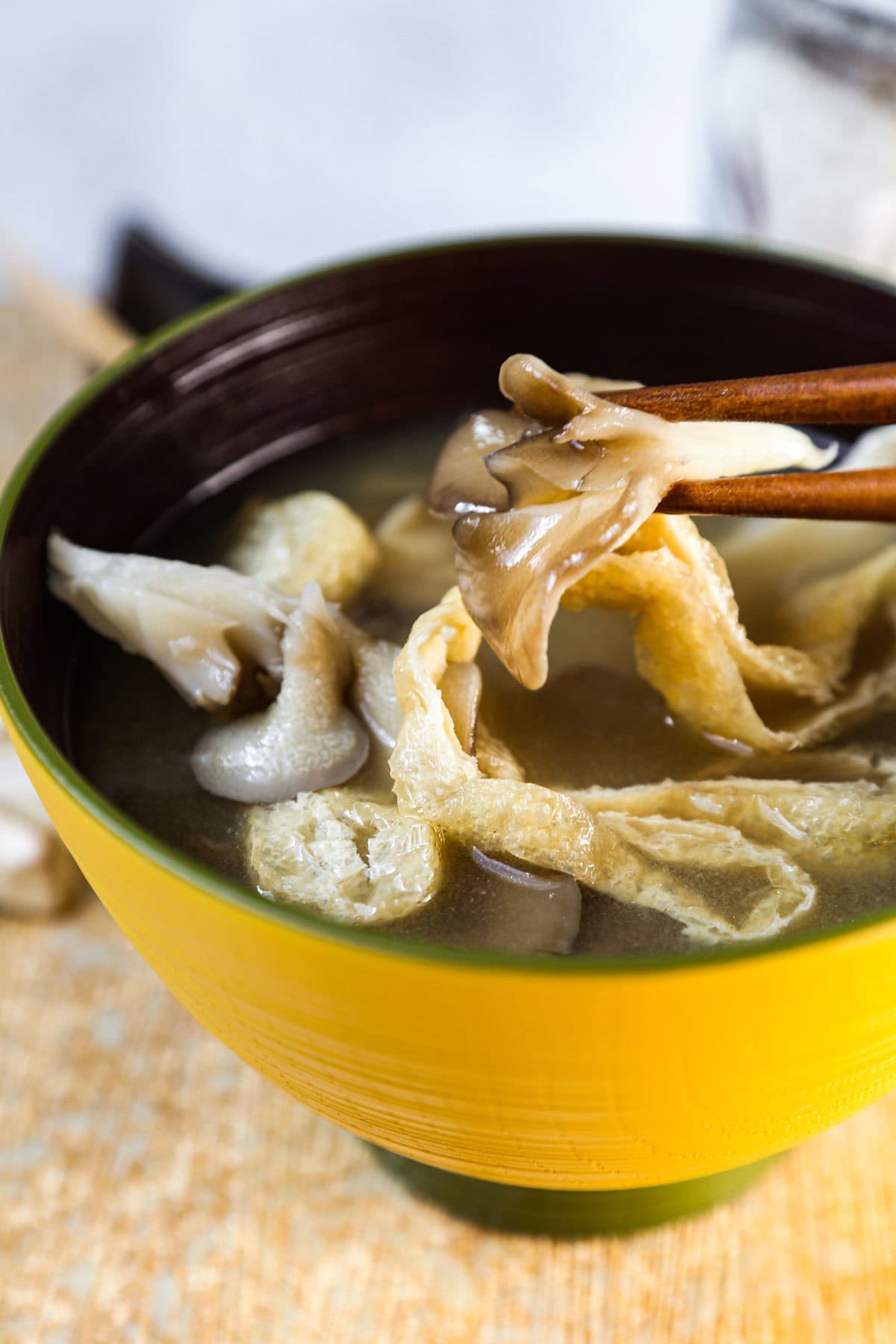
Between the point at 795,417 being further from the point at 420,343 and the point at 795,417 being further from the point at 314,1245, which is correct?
the point at 314,1245

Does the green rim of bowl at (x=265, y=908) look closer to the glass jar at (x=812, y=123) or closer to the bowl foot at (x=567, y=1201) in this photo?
the bowl foot at (x=567, y=1201)

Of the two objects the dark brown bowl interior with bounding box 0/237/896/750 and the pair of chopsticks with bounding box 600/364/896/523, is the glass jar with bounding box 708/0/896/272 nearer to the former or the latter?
the dark brown bowl interior with bounding box 0/237/896/750

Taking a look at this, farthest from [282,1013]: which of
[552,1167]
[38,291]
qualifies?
[38,291]

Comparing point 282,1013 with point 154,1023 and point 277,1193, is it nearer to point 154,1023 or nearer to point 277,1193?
point 277,1193

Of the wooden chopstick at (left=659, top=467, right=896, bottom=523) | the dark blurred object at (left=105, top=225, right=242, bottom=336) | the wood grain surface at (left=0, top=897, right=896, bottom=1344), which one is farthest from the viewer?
the dark blurred object at (left=105, top=225, right=242, bottom=336)

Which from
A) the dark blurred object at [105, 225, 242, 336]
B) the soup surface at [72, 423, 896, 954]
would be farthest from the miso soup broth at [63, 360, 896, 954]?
the dark blurred object at [105, 225, 242, 336]

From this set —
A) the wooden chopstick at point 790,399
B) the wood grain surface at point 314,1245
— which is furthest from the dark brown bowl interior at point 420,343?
the wood grain surface at point 314,1245
